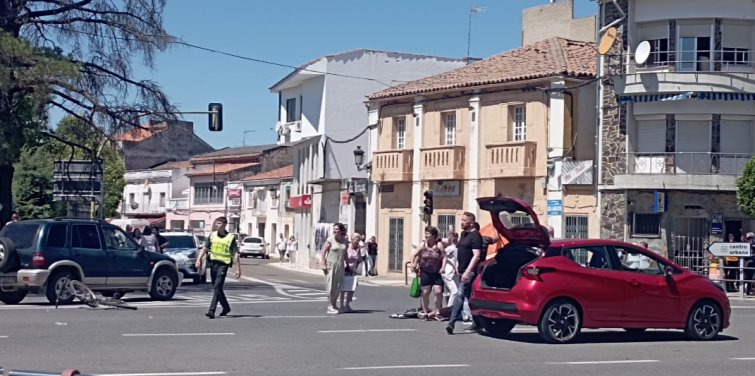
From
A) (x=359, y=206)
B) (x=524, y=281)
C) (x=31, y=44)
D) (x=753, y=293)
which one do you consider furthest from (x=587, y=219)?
(x=524, y=281)

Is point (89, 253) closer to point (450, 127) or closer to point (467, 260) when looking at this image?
point (467, 260)

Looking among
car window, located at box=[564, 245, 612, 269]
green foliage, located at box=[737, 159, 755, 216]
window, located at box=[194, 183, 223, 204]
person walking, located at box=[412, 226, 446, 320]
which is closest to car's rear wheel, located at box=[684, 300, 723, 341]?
car window, located at box=[564, 245, 612, 269]

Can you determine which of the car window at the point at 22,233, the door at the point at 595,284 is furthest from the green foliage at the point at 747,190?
the car window at the point at 22,233

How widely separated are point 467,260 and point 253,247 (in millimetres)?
50710

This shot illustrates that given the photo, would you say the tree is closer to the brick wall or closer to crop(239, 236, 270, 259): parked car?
the brick wall

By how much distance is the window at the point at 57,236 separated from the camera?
1952 cm

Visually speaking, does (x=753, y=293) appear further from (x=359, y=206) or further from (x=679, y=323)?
(x=359, y=206)

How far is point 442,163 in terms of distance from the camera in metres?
39.3

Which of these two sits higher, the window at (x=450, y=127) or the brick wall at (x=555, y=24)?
the brick wall at (x=555, y=24)

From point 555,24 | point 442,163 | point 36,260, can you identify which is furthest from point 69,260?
point 555,24

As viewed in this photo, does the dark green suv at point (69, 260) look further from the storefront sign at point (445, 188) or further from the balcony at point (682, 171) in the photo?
the storefront sign at point (445, 188)

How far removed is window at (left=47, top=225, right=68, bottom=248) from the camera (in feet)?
64.0

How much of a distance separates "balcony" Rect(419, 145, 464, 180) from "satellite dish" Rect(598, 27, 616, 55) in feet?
26.3

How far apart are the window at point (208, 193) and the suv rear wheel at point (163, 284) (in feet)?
186
